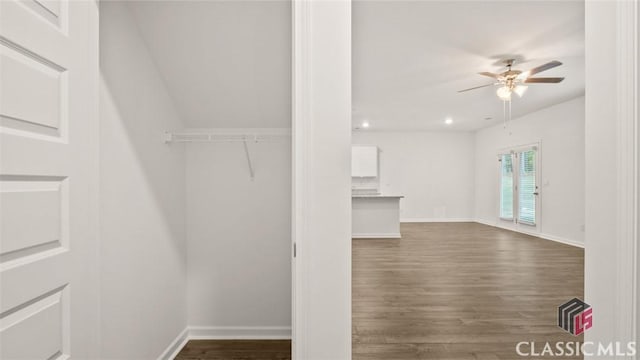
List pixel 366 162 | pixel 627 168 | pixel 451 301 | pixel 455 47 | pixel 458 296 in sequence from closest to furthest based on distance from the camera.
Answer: pixel 627 168, pixel 451 301, pixel 458 296, pixel 455 47, pixel 366 162

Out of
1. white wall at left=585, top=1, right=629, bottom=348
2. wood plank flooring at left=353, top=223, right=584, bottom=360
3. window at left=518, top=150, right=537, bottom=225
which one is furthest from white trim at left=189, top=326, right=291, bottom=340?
window at left=518, top=150, right=537, bottom=225

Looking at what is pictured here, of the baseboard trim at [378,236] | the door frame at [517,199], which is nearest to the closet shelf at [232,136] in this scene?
the baseboard trim at [378,236]

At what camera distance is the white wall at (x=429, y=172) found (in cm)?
878

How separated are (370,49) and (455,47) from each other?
943 millimetres

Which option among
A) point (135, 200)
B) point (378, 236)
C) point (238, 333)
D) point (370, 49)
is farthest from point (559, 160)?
point (135, 200)

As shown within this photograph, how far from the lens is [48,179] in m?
1.02

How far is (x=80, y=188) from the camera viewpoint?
3.76 ft

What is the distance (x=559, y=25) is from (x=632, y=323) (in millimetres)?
3020

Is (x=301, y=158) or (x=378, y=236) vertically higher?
(x=301, y=158)

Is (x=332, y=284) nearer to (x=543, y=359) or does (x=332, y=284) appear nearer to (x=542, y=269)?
(x=543, y=359)

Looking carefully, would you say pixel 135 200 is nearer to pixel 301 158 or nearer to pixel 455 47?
pixel 301 158

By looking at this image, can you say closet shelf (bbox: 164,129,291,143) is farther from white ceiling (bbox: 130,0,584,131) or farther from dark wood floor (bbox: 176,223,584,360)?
dark wood floor (bbox: 176,223,584,360)

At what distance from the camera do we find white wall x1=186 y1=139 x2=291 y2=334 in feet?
7.71

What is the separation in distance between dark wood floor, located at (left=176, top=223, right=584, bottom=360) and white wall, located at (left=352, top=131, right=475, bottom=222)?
3333 mm
